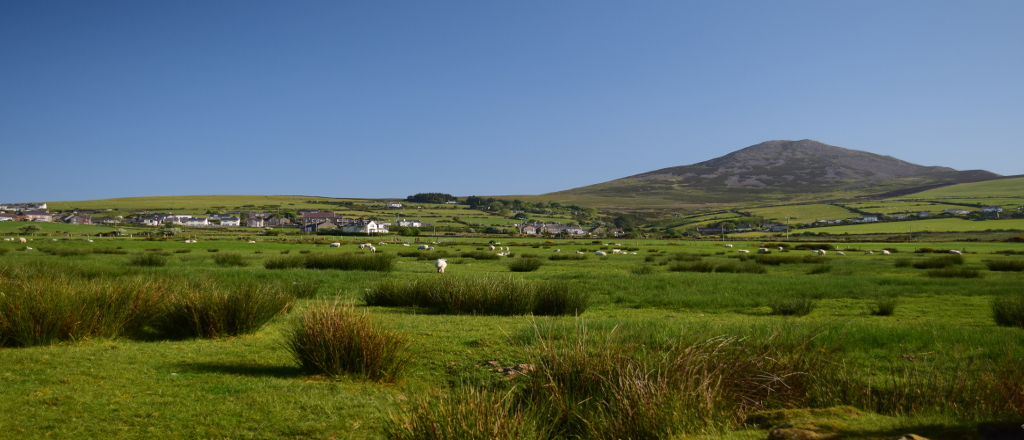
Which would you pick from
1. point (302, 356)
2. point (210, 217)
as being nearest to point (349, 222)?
point (210, 217)

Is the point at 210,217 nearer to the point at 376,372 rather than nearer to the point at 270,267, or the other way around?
the point at 270,267

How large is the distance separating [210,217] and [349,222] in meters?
40.3

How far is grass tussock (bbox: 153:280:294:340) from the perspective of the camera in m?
9.63

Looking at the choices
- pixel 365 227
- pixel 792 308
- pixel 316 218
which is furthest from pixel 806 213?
pixel 792 308

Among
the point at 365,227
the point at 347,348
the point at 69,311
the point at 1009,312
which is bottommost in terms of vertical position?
the point at 365,227

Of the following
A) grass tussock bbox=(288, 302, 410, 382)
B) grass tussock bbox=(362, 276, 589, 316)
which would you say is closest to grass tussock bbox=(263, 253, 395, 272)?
grass tussock bbox=(362, 276, 589, 316)

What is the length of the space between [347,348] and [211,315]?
11.2ft

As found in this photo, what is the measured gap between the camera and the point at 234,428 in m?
5.55

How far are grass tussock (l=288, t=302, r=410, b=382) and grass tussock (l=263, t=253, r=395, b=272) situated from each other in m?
17.2

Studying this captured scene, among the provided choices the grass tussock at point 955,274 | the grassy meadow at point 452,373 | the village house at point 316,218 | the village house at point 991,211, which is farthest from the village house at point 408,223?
the grassy meadow at point 452,373

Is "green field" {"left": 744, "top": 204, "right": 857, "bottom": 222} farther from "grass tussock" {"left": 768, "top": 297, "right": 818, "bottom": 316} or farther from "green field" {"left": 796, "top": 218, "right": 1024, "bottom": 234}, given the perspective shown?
"grass tussock" {"left": 768, "top": 297, "right": 818, "bottom": 316}

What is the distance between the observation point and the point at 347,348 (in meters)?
7.46

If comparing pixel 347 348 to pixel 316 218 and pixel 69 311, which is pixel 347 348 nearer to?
pixel 69 311

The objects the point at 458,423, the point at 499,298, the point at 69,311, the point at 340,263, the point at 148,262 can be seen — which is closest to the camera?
the point at 458,423
